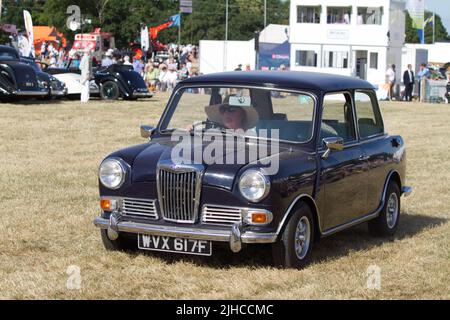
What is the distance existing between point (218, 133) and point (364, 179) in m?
1.49

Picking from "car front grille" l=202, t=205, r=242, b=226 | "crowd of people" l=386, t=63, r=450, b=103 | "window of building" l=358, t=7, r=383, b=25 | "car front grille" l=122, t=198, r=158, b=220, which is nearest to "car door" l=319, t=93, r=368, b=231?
"car front grille" l=202, t=205, r=242, b=226

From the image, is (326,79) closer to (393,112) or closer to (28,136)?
(28,136)

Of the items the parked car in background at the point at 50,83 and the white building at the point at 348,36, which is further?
the white building at the point at 348,36

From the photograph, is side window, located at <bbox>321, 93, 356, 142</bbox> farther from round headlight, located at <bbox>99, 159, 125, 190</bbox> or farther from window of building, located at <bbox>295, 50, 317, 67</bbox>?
window of building, located at <bbox>295, 50, 317, 67</bbox>

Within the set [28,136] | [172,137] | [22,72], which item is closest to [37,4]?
[22,72]

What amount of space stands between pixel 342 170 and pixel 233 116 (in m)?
1.07

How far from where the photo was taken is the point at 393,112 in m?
28.4

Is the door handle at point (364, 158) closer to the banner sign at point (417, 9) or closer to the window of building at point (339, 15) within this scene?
the window of building at point (339, 15)

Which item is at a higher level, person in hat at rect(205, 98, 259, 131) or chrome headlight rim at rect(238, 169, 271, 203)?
person in hat at rect(205, 98, 259, 131)

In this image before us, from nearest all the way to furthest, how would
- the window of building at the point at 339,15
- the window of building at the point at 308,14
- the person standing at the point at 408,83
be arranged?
the person standing at the point at 408,83 < the window of building at the point at 339,15 < the window of building at the point at 308,14

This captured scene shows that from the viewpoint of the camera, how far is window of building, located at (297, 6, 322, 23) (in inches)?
2039

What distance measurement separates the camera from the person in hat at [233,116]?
288 inches

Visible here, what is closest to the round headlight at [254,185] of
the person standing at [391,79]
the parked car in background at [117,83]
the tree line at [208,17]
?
the parked car in background at [117,83]

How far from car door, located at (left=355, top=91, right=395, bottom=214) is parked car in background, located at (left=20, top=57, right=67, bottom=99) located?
18324mm
